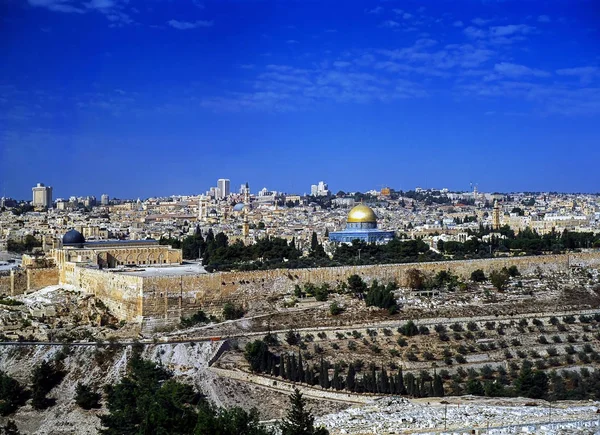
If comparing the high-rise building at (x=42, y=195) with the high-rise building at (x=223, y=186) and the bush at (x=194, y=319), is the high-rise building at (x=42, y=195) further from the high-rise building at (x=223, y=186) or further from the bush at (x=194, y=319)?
the bush at (x=194, y=319)

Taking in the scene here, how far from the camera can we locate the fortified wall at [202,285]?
28.0 metres

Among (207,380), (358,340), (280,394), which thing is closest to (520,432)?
(280,394)

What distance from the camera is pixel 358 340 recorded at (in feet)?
87.2

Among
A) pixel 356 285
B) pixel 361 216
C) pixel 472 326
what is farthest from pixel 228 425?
pixel 361 216

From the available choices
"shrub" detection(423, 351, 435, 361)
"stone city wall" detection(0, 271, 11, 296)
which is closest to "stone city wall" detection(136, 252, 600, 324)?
"shrub" detection(423, 351, 435, 361)

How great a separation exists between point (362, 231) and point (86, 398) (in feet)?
90.1

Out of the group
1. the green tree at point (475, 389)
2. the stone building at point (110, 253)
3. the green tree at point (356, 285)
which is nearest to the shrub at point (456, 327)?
the green tree at point (356, 285)

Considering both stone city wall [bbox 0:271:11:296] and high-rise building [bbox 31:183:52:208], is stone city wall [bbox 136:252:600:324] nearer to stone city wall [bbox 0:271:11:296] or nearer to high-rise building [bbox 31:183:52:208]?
stone city wall [bbox 0:271:11:296]

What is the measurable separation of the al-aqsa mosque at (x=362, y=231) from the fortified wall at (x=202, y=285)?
13.3 meters

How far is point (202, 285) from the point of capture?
29000 mm

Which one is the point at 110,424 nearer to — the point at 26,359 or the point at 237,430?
the point at 237,430

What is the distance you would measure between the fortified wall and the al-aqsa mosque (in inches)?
524

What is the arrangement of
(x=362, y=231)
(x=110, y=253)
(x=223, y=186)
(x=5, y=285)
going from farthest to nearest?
(x=223, y=186), (x=362, y=231), (x=110, y=253), (x=5, y=285)

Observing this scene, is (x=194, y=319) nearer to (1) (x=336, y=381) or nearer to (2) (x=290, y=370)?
(2) (x=290, y=370)
